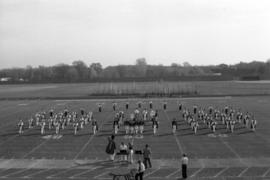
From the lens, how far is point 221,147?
24.2m

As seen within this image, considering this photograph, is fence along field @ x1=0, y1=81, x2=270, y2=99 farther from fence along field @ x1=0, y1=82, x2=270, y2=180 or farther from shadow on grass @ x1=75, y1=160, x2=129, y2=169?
shadow on grass @ x1=75, y1=160, x2=129, y2=169

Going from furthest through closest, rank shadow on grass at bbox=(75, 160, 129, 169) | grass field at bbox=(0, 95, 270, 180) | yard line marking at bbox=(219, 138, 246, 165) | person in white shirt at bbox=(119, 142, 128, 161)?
yard line marking at bbox=(219, 138, 246, 165) → person in white shirt at bbox=(119, 142, 128, 161) → shadow on grass at bbox=(75, 160, 129, 169) → grass field at bbox=(0, 95, 270, 180)

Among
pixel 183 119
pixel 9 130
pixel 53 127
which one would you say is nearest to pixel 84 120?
pixel 53 127

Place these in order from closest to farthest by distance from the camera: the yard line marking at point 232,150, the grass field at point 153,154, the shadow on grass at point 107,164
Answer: the grass field at point 153,154 < the shadow on grass at point 107,164 < the yard line marking at point 232,150

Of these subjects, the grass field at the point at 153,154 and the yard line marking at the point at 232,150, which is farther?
the yard line marking at the point at 232,150

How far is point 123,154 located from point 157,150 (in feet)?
12.1

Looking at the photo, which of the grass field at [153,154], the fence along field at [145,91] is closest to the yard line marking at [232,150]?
the grass field at [153,154]

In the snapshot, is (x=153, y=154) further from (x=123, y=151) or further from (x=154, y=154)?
(x=123, y=151)

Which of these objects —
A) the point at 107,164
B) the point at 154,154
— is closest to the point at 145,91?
the point at 154,154

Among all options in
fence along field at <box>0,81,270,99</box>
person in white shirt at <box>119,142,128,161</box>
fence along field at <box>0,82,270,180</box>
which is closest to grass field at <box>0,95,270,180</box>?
fence along field at <box>0,82,270,180</box>

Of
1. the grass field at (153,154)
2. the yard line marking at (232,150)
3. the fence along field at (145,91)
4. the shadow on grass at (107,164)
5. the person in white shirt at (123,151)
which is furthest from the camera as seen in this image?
the fence along field at (145,91)

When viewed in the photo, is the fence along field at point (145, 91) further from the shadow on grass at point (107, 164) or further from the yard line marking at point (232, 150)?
the shadow on grass at point (107, 164)

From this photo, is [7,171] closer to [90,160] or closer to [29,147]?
[90,160]

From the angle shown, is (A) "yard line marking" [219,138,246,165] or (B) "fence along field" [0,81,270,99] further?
(B) "fence along field" [0,81,270,99]
